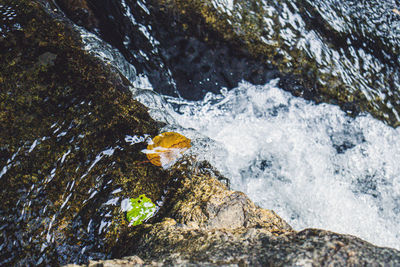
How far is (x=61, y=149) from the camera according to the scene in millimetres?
1879

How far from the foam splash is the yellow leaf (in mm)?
1042

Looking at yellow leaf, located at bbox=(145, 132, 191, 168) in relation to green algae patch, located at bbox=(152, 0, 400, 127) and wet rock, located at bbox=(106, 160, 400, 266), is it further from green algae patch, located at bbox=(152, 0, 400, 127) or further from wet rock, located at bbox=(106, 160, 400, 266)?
green algae patch, located at bbox=(152, 0, 400, 127)

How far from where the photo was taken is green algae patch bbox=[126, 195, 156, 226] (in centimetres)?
180

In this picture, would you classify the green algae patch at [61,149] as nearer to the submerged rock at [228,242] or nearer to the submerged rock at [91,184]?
the submerged rock at [91,184]

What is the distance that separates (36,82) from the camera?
2.04m

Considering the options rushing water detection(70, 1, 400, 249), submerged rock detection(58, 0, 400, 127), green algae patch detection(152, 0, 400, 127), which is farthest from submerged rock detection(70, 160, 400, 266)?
green algae patch detection(152, 0, 400, 127)

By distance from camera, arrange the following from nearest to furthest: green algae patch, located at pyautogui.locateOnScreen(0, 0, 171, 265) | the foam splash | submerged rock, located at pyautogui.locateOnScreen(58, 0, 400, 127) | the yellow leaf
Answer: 1. green algae patch, located at pyautogui.locateOnScreen(0, 0, 171, 265)
2. the yellow leaf
3. the foam splash
4. submerged rock, located at pyautogui.locateOnScreen(58, 0, 400, 127)

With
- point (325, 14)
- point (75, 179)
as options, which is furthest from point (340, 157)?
point (75, 179)

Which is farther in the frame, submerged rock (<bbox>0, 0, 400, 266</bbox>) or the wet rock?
submerged rock (<bbox>0, 0, 400, 266</bbox>)

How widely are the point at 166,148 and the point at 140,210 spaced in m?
0.51

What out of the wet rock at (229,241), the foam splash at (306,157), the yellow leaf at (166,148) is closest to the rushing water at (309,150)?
the foam splash at (306,157)

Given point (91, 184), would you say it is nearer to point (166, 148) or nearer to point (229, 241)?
point (166, 148)

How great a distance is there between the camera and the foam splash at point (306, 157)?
10.9 feet

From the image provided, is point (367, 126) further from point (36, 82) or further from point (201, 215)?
point (36, 82)
